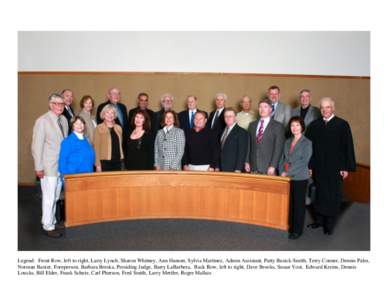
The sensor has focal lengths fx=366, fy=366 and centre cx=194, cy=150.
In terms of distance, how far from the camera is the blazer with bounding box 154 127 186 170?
177 inches

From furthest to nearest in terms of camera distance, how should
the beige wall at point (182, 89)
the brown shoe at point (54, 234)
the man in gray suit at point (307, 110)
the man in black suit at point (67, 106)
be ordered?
the beige wall at point (182, 89)
the man in gray suit at point (307, 110)
the man in black suit at point (67, 106)
the brown shoe at point (54, 234)

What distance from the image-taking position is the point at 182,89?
6617mm

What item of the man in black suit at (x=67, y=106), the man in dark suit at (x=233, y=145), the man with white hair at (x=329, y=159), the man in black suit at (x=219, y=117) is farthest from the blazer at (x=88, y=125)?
the man with white hair at (x=329, y=159)

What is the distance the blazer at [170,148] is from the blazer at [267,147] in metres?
0.86

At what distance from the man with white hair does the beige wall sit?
2152 mm

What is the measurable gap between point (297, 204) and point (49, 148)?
2.90m

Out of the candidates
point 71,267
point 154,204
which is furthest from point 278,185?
point 71,267

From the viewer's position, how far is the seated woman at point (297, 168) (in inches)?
162

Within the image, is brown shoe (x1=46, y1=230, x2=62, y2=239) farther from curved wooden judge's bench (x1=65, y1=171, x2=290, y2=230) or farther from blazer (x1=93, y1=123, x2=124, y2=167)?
blazer (x1=93, y1=123, x2=124, y2=167)

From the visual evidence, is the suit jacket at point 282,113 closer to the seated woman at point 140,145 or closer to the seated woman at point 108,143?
the seated woman at point 140,145

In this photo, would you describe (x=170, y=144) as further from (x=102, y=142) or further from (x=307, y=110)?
(x=307, y=110)

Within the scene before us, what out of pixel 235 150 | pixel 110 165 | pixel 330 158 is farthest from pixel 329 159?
pixel 110 165

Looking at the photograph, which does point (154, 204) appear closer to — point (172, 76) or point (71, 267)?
point (71, 267)

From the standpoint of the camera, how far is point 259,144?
4.43 m
